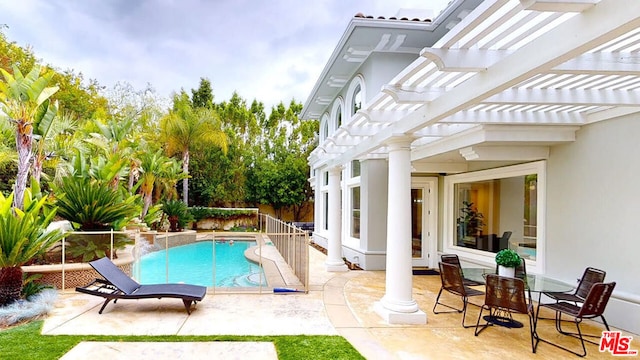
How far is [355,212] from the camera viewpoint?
13664 millimetres

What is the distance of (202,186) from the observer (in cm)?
2966

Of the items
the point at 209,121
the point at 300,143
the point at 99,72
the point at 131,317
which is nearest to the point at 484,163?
the point at 131,317

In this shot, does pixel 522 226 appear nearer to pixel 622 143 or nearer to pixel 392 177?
pixel 622 143

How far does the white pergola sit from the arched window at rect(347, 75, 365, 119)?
3167 millimetres

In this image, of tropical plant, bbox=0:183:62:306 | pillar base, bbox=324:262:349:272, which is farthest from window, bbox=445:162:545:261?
tropical plant, bbox=0:183:62:306

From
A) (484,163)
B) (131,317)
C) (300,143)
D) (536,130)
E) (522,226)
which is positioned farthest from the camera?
(300,143)

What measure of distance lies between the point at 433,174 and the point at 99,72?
2824 cm

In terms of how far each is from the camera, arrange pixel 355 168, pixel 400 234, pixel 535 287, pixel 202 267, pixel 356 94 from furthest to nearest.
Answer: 1. pixel 355 168
2. pixel 202 267
3. pixel 356 94
4. pixel 400 234
5. pixel 535 287

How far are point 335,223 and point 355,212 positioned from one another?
253 cm

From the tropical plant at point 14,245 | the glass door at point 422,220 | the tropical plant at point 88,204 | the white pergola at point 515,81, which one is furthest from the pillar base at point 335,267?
the tropical plant at point 14,245

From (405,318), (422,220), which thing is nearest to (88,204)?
(405,318)

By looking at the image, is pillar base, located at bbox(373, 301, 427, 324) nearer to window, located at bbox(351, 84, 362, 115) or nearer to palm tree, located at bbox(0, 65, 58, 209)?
window, located at bbox(351, 84, 362, 115)

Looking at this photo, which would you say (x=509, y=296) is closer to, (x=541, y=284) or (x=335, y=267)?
(x=541, y=284)

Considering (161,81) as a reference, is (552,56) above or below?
below
